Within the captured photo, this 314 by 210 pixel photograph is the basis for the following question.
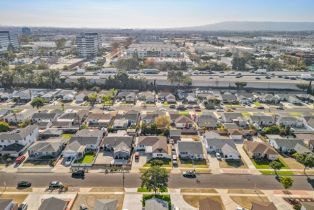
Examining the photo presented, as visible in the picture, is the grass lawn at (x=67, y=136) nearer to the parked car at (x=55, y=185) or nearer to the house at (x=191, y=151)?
the parked car at (x=55, y=185)

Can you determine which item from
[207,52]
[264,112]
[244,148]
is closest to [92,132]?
[244,148]

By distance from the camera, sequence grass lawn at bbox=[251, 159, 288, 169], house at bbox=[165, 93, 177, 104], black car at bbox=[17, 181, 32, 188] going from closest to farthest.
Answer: black car at bbox=[17, 181, 32, 188], grass lawn at bbox=[251, 159, 288, 169], house at bbox=[165, 93, 177, 104]

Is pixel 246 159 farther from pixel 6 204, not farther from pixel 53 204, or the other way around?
pixel 6 204

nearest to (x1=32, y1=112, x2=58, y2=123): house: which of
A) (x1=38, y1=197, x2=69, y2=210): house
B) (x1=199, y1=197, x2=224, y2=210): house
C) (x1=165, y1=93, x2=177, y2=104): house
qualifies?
(x1=165, y1=93, x2=177, y2=104): house

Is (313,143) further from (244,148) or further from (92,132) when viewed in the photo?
(92,132)

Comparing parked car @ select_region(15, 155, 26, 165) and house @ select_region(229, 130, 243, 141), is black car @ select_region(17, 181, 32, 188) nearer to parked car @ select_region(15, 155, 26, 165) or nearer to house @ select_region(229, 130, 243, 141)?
parked car @ select_region(15, 155, 26, 165)
